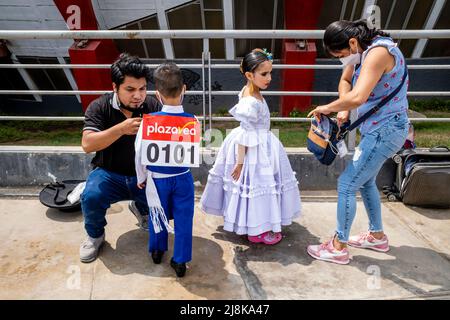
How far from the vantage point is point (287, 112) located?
1105 cm

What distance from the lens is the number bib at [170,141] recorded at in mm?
2781

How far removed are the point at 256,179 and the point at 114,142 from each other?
3.94 ft

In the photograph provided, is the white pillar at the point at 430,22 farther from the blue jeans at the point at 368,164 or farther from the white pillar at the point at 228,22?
the blue jeans at the point at 368,164

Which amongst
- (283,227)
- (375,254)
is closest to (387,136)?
(375,254)

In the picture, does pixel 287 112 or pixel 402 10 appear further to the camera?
pixel 402 10

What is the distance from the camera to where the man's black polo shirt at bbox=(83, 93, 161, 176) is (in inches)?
123

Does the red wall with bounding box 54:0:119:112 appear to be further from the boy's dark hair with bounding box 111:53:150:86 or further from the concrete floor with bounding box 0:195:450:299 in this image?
the boy's dark hair with bounding box 111:53:150:86

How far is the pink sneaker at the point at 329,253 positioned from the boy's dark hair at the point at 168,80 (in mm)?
1706

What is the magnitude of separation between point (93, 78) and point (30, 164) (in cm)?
Result: 663

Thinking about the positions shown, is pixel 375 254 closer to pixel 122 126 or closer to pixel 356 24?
pixel 356 24

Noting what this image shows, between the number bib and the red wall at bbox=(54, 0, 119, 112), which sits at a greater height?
the number bib

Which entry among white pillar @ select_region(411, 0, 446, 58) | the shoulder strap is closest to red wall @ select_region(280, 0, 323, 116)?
white pillar @ select_region(411, 0, 446, 58)

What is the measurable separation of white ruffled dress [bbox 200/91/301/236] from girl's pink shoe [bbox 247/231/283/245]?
0.34 feet

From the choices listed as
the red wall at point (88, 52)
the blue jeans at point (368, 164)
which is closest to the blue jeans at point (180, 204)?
the blue jeans at point (368, 164)
